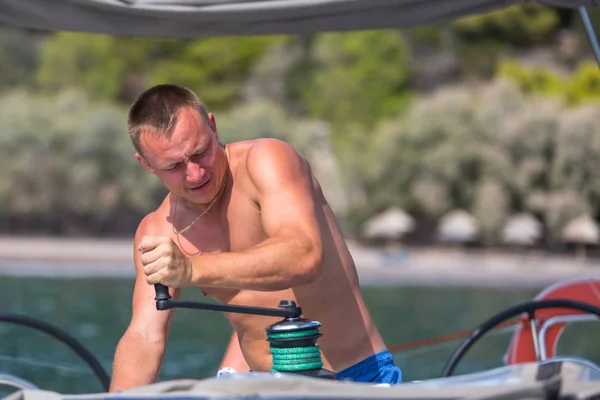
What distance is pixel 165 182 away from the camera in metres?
2.36

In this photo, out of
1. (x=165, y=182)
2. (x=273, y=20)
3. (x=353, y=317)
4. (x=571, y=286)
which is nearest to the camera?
(x=165, y=182)

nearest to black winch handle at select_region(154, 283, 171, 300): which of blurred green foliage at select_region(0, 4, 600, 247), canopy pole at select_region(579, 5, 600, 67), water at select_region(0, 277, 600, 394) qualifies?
canopy pole at select_region(579, 5, 600, 67)

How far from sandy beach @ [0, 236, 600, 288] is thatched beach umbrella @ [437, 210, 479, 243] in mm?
631

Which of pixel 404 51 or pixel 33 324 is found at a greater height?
pixel 404 51

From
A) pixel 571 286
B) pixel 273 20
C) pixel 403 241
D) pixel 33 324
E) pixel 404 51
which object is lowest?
pixel 571 286

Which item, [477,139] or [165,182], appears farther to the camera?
[477,139]

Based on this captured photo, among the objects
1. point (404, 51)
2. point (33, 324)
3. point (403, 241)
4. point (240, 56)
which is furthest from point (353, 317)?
point (240, 56)

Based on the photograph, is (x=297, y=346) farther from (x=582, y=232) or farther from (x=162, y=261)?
(x=582, y=232)

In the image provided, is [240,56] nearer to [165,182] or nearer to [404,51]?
[404,51]

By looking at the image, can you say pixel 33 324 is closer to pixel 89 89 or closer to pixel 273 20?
pixel 273 20

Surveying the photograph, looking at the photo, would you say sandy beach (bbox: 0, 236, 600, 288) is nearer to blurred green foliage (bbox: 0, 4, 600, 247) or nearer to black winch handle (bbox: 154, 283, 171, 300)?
blurred green foliage (bbox: 0, 4, 600, 247)

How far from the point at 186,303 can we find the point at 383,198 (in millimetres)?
33468

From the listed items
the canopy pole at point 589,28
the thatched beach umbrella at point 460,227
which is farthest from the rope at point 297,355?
the thatched beach umbrella at point 460,227

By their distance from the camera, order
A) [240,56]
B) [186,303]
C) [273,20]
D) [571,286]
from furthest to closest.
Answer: [240,56] < [571,286] < [273,20] < [186,303]
